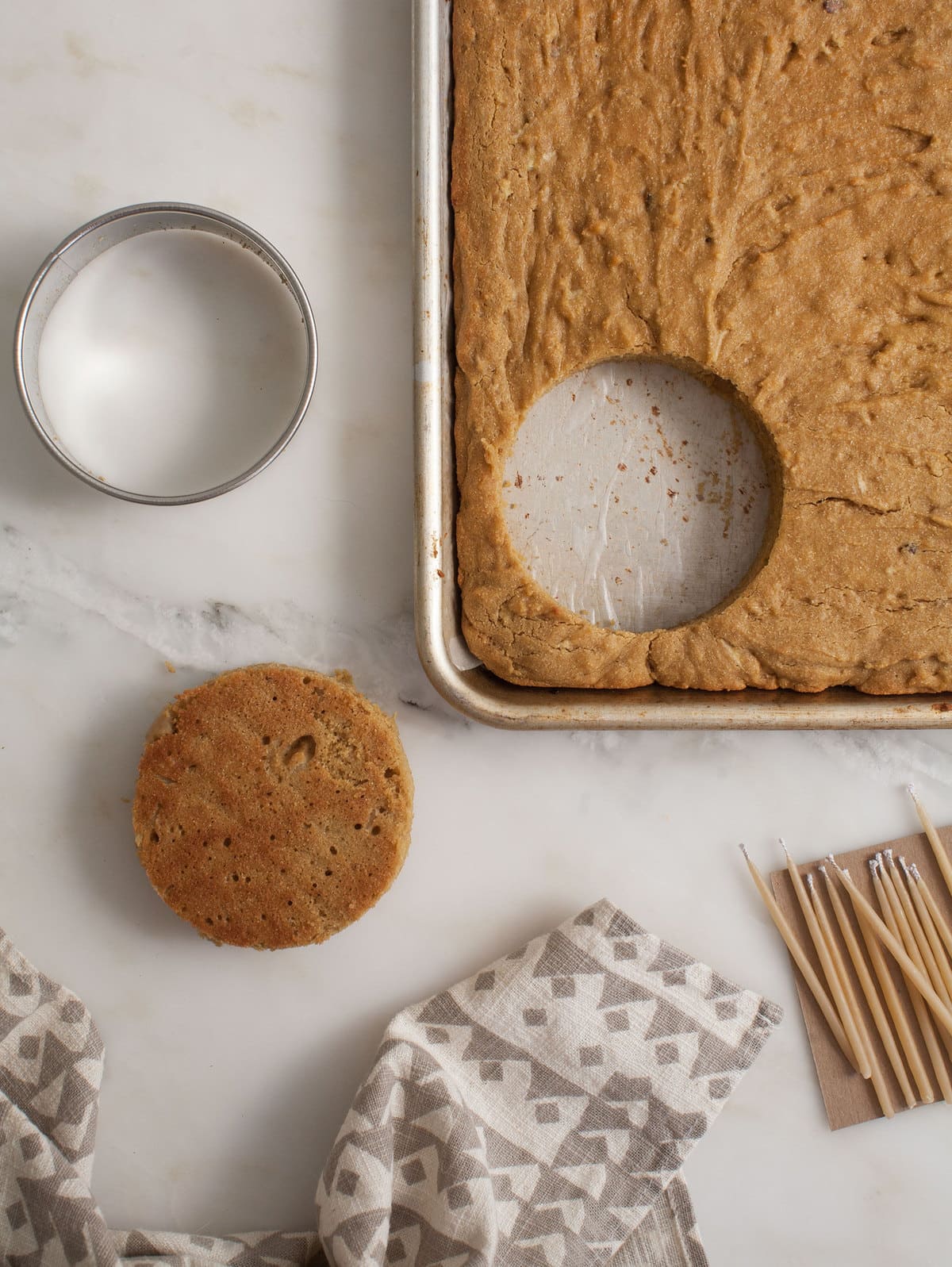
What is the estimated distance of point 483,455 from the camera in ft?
3.93

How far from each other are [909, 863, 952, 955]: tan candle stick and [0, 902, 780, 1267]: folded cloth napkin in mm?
300

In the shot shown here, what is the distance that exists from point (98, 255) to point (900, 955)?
1.66 meters

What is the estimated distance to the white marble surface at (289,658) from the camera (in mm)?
1338

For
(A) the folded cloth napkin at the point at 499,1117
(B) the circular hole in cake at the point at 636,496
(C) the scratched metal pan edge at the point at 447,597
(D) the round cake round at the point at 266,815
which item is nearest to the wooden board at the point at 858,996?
(A) the folded cloth napkin at the point at 499,1117

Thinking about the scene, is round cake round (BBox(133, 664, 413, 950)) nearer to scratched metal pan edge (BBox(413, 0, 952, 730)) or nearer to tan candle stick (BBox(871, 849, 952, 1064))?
scratched metal pan edge (BBox(413, 0, 952, 730))

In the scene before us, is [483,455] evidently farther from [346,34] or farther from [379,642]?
[346,34]

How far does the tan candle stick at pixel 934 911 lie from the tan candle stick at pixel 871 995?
11cm

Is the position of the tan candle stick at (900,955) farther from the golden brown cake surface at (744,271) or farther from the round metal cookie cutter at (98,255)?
the round metal cookie cutter at (98,255)

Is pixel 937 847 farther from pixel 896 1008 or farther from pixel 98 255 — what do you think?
pixel 98 255

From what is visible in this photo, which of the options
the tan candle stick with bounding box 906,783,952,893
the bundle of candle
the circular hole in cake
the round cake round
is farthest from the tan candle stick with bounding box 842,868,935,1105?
the round cake round

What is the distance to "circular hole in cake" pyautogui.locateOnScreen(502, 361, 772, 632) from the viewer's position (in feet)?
4.25

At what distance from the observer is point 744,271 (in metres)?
1.19

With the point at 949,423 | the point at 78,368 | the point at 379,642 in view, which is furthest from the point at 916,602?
the point at 78,368

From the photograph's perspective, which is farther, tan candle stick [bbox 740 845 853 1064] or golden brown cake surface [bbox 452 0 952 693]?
tan candle stick [bbox 740 845 853 1064]
